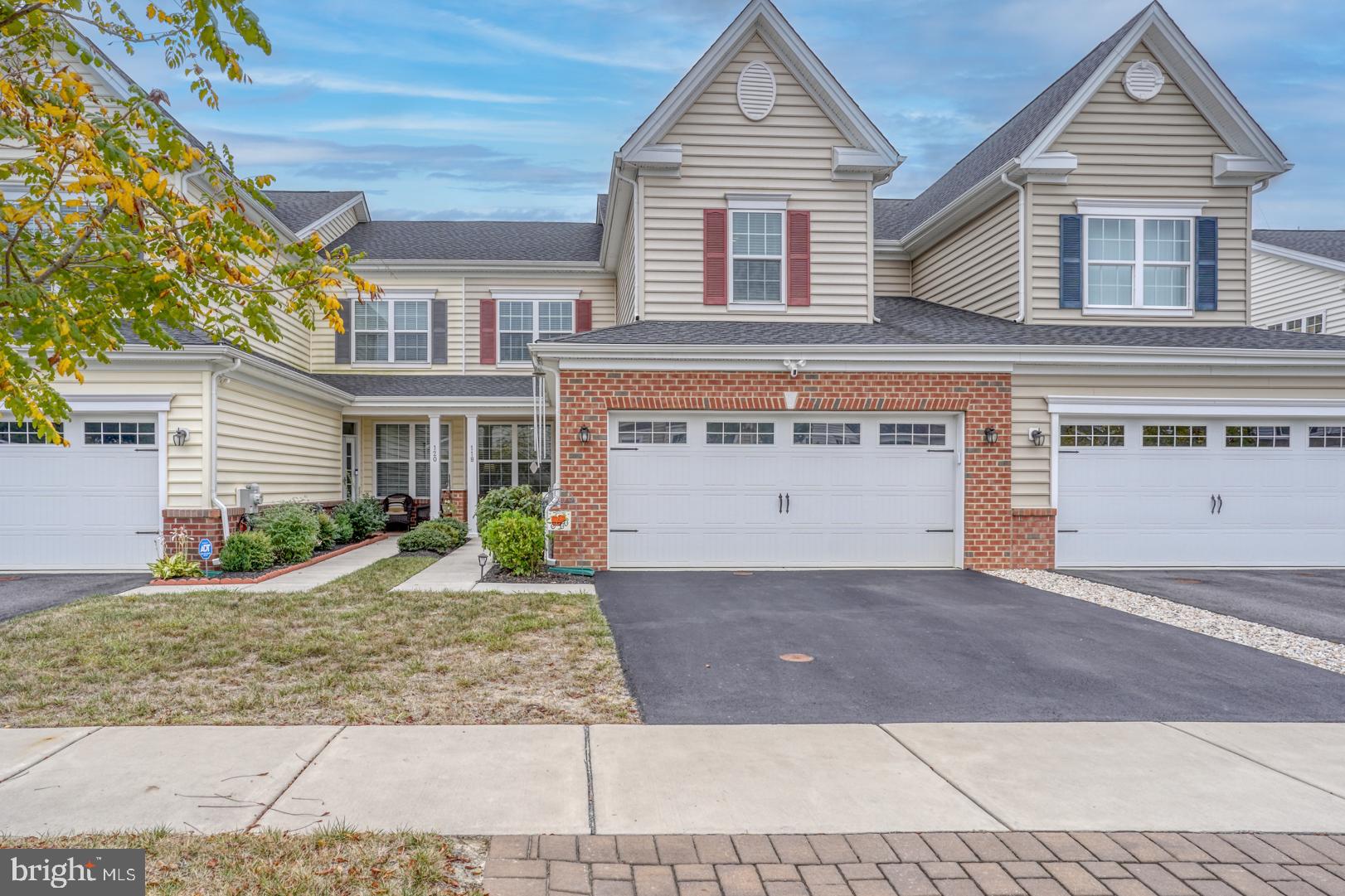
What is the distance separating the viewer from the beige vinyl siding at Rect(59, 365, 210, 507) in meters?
11.9

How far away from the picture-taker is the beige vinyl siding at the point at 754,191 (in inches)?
525

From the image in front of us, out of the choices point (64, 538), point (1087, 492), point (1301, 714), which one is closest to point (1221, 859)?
point (1301, 714)

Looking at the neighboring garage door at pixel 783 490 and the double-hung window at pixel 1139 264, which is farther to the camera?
the double-hung window at pixel 1139 264

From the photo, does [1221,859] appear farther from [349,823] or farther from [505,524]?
[505,524]

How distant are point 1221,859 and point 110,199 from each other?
593cm

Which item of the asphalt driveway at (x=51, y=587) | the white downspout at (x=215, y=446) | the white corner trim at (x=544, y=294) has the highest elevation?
the white corner trim at (x=544, y=294)

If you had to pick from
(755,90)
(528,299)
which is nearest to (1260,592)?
(755,90)

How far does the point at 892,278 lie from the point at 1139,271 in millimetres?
5179

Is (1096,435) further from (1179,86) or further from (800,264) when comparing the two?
(1179,86)

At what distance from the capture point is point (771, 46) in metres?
13.4

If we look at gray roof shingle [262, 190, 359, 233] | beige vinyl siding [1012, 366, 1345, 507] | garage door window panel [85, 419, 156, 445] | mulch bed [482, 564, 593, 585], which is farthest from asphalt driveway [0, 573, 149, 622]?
beige vinyl siding [1012, 366, 1345, 507]

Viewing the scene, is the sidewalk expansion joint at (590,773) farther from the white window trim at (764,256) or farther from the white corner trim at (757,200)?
the white corner trim at (757,200)

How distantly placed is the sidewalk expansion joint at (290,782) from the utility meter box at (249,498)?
8866 millimetres

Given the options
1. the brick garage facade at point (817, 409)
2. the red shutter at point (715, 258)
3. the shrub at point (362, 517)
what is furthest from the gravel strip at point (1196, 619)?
the shrub at point (362, 517)
